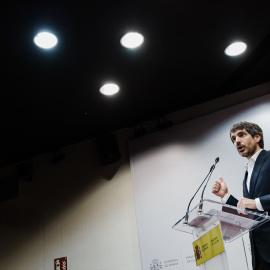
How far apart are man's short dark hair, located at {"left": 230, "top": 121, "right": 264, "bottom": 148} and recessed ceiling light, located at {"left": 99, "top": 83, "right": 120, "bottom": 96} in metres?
1.20

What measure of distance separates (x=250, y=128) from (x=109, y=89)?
1.42 metres

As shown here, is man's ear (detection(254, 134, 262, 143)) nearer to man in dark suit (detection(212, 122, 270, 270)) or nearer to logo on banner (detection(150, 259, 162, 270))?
man in dark suit (detection(212, 122, 270, 270))

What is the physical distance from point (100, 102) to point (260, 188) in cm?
180

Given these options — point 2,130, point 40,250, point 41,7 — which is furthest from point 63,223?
point 41,7

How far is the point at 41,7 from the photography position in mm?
2854

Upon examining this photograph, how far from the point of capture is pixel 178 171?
3.80 meters

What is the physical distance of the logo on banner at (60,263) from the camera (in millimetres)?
3959

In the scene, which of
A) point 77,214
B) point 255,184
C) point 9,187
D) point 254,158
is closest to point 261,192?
point 255,184

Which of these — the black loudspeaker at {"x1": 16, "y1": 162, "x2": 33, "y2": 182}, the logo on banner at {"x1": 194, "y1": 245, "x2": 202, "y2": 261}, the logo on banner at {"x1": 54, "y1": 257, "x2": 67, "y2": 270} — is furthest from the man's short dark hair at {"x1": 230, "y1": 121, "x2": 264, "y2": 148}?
the black loudspeaker at {"x1": 16, "y1": 162, "x2": 33, "y2": 182}

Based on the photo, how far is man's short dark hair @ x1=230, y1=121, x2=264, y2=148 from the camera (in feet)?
11.5

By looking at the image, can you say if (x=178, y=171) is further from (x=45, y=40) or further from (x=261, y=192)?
(x=45, y=40)

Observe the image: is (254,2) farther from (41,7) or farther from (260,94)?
(41,7)

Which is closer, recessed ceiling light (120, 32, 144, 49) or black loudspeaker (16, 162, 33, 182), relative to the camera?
recessed ceiling light (120, 32, 144, 49)

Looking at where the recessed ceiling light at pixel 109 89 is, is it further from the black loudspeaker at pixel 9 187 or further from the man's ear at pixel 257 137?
the black loudspeaker at pixel 9 187
